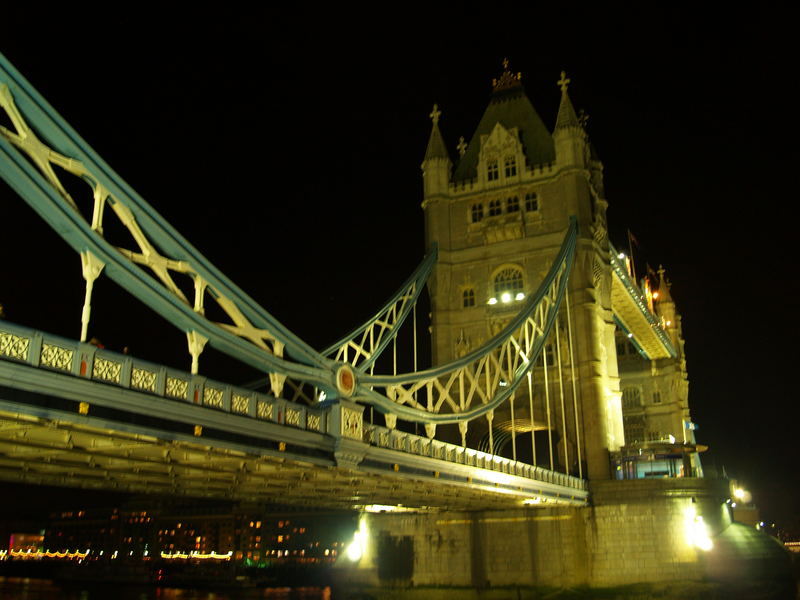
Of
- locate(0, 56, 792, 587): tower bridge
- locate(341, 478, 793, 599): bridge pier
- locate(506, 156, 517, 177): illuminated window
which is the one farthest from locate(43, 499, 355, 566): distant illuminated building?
locate(506, 156, 517, 177): illuminated window

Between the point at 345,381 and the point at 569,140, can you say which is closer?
the point at 345,381

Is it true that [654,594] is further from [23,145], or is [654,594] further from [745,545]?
[23,145]

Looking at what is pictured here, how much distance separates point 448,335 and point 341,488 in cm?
2220

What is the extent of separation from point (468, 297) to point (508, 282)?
253 centimetres

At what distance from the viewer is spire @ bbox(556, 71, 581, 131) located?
48.8 m

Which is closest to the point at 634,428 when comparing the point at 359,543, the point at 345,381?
the point at 359,543

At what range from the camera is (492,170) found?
166 ft

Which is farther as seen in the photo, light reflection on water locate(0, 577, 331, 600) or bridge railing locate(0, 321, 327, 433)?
light reflection on water locate(0, 577, 331, 600)

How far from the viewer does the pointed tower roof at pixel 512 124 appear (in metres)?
50.6

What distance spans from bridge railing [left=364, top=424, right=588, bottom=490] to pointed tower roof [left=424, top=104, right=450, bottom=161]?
22.9 meters

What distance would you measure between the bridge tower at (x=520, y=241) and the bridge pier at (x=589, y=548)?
5.04 m

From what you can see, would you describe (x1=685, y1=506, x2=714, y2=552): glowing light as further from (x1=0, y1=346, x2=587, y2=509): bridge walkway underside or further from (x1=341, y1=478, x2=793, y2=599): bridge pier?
(x1=0, y1=346, x2=587, y2=509): bridge walkway underside

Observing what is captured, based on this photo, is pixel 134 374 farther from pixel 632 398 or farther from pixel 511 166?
pixel 632 398

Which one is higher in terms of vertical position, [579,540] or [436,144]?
[436,144]
